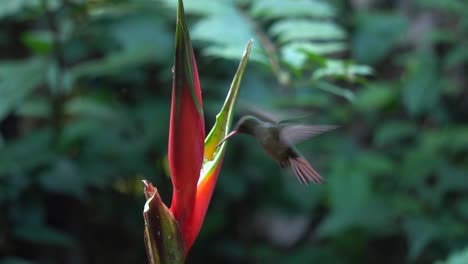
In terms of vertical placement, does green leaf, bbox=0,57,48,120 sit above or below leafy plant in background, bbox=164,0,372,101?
below

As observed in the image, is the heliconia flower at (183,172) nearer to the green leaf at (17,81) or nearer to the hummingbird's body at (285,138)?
the hummingbird's body at (285,138)

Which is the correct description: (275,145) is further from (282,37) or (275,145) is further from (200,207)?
(282,37)

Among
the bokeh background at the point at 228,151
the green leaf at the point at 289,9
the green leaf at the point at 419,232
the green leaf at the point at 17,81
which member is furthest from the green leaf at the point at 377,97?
the green leaf at the point at 17,81

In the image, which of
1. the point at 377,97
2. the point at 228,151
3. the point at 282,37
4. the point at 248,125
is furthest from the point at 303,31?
the point at 377,97

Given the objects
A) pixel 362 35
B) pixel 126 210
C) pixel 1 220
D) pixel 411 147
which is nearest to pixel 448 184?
pixel 411 147

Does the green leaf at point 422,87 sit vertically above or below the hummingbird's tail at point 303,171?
below

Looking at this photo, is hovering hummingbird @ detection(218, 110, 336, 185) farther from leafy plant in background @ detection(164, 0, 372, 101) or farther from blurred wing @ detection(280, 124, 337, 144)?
leafy plant in background @ detection(164, 0, 372, 101)

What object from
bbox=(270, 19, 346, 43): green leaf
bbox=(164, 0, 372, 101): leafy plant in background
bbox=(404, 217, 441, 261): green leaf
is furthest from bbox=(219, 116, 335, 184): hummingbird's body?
bbox=(404, 217, 441, 261): green leaf
